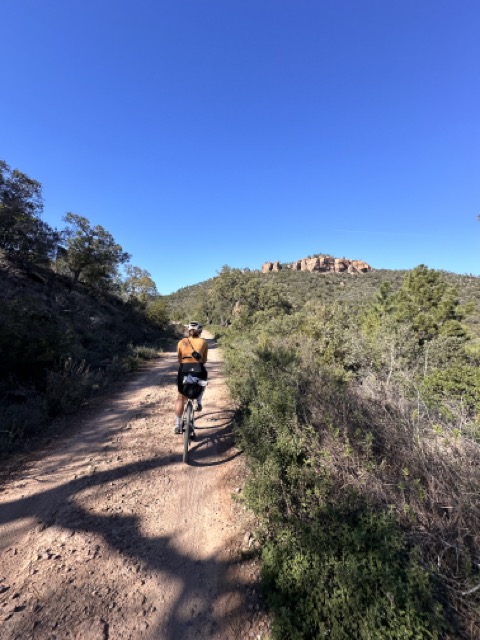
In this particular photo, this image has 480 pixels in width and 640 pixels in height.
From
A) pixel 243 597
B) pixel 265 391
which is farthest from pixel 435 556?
pixel 265 391

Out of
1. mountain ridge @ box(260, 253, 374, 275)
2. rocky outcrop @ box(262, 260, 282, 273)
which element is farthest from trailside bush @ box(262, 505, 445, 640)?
rocky outcrop @ box(262, 260, 282, 273)

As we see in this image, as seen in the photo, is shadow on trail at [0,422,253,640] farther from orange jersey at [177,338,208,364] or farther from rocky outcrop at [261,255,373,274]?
rocky outcrop at [261,255,373,274]

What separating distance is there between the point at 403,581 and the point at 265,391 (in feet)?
9.62

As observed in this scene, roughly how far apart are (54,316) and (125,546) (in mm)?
9752

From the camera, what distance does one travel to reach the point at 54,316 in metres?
9.92

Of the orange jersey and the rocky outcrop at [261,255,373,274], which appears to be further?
the rocky outcrop at [261,255,373,274]

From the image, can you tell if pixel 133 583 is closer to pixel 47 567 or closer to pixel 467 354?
pixel 47 567

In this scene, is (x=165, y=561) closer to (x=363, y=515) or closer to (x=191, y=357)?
(x=363, y=515)

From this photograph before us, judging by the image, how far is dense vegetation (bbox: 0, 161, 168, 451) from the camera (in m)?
5.48

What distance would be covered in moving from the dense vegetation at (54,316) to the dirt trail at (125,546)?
154 centimetres

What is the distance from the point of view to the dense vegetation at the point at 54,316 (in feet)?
18.0

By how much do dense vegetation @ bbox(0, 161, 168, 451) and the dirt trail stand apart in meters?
1.54

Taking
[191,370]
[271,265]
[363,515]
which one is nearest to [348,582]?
[363,515]

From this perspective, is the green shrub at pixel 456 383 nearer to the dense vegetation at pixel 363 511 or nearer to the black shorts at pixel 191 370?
the dense vegetation at pixel 363 511
